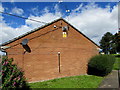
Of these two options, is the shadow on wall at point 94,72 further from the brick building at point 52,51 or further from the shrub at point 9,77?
the shrub at point 9,77

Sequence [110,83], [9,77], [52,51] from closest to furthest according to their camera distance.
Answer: [9,77], [110,83], [52,51]

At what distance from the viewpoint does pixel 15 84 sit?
4.51m

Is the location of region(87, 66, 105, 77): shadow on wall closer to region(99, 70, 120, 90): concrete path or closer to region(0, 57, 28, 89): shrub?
region(99, 70, 120, 90): concrete path

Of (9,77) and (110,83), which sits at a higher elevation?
(9,77)

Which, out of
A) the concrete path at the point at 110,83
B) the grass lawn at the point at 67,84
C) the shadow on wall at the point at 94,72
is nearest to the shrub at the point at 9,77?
the grass lawn at the point at 67,84

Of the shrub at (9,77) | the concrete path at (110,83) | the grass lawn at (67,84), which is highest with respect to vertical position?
the shrub at (9,77)

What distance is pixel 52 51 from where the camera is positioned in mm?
8766

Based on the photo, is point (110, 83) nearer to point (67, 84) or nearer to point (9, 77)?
point (67, 84)

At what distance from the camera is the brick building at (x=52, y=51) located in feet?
23.9

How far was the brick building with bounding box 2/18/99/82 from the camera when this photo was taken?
7273mm

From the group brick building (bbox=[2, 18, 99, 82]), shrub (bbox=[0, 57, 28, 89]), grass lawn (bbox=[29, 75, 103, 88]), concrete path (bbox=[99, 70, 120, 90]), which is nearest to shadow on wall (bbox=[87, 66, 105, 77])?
brick building (bbox=[2, 18, 99, 82])

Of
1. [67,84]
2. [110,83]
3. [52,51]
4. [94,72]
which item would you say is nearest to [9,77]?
[67,84]

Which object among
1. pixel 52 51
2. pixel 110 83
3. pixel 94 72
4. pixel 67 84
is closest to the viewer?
pixel 67 84

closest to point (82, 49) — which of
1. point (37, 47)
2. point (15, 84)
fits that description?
point (37, 47)
